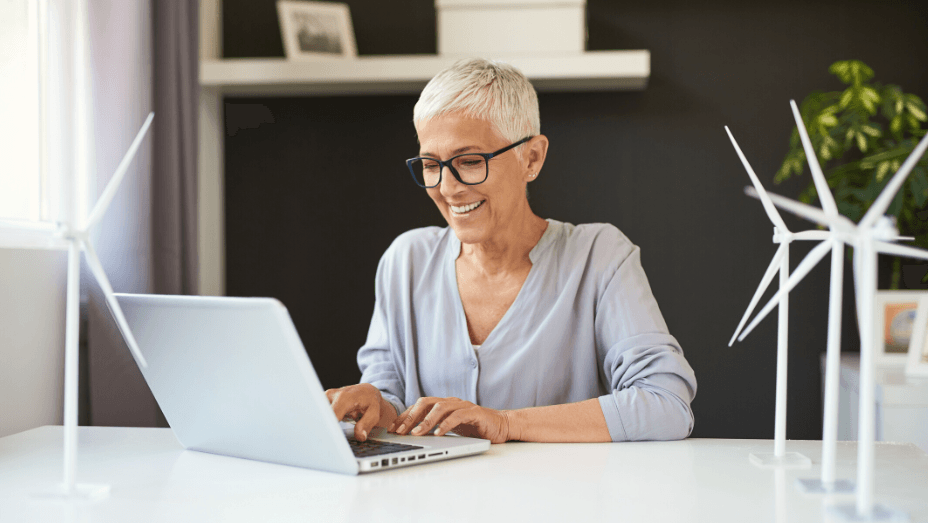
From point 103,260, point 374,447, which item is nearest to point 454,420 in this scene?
point 374,447

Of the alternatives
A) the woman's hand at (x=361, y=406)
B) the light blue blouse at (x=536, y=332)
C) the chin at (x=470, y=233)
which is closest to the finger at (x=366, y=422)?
the woman's hand at (x=361, y=406)

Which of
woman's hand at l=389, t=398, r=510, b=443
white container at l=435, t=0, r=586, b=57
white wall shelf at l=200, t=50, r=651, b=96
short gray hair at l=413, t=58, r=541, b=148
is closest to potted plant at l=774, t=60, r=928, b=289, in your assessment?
white wall shelf at l=200, t=50, r=651, b=96

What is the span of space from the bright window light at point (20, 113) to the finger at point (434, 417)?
1132 millimetres

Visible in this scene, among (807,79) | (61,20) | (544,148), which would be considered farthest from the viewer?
(807,79)

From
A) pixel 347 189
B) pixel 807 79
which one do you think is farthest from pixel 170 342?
pixel 807 79

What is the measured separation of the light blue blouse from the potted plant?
4.02 feet

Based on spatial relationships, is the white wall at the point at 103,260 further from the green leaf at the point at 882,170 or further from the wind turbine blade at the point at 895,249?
the green leaf at the point at 882,170

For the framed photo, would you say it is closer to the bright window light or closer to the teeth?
the bright window light

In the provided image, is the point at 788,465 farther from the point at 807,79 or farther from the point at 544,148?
the point at 807,79

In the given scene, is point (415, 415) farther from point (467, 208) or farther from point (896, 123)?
point (896, 123)

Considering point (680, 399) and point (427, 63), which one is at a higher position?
point (427, 63)

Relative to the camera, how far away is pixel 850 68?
2484mm

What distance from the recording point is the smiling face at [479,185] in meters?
1.52

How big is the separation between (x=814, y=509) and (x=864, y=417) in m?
0.13
